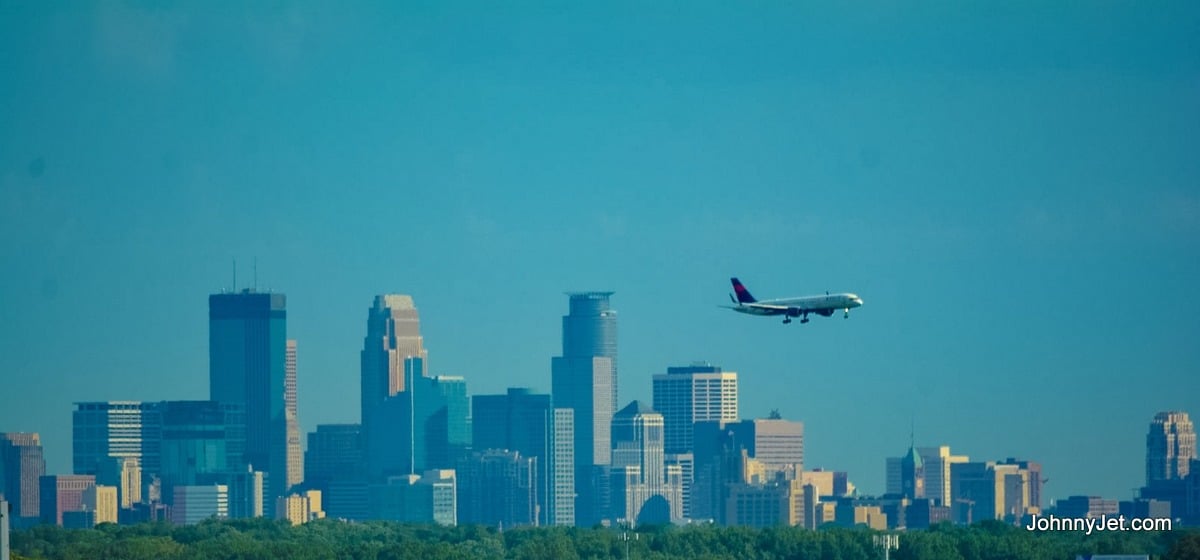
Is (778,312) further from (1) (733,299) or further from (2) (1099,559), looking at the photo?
(2) (1099,559)

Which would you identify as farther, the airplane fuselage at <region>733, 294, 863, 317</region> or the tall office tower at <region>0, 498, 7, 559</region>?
the airplane fuselage at <region>733, 294, 863, 317</region>

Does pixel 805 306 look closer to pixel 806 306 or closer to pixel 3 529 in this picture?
pixel 806 306

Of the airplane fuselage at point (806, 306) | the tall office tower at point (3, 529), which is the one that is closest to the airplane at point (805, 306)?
the airplane fuselage at point (806, 306)

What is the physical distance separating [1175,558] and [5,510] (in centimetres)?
10286

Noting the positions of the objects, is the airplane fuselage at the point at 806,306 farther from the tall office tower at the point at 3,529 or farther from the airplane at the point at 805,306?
the tall office tower at the point at 3,529

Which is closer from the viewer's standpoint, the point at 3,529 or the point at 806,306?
the point at 3,529

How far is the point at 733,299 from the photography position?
7835 inches

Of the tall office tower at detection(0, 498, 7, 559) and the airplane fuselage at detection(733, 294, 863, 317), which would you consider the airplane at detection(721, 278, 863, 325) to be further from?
the tall office tower at detection(0, 498, 7, 559)

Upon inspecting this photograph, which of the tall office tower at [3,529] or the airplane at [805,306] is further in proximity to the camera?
the airplane at [805,306]

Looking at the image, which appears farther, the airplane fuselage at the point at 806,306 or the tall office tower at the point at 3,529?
the airplane fuselage at the point at 806,306

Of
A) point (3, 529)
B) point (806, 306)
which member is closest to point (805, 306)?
point (806, 306)

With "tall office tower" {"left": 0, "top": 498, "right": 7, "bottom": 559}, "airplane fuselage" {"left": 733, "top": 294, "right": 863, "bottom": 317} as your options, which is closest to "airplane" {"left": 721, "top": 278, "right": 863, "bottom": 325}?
"airplane fuselage" {"left": 733, "top": 294, "right": 863, "bottom": 317}

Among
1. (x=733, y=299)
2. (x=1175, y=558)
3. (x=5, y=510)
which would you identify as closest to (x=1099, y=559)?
(x=1175, y=558)

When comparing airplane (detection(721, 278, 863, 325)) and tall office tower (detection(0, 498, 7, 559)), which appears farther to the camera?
airplane (detection(721, 278, 863, 325))
